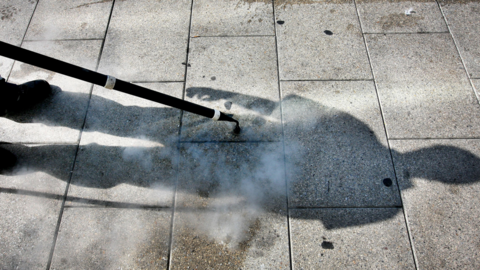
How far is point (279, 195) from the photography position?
10.3 ft

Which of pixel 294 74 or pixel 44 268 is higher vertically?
pixel 294 74

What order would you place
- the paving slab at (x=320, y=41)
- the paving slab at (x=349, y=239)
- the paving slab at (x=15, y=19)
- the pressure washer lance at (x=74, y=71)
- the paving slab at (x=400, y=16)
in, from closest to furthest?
the pressure washer lance at (x=74, y=71), the paving slab at (x=349, y=239), the paving slab at (x=320, y=41), the paving slab at (x=400, y=16), the paving slab at (x=15, y=19)

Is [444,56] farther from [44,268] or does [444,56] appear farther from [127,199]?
[44,268]

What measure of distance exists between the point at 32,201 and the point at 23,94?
133cm

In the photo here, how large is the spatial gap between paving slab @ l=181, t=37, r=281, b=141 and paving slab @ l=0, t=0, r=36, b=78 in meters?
2.66

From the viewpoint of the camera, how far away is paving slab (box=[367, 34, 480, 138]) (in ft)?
11.5

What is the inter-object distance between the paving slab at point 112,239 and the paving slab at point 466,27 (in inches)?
174

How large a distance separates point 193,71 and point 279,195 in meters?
2.03

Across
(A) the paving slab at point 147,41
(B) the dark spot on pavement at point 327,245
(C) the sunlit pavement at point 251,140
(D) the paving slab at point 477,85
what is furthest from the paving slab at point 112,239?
(D) the paving slab at point 477,85

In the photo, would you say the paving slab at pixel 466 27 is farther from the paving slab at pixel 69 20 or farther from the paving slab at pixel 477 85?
the paving slab at pixel 69 20

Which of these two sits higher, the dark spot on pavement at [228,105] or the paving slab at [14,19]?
the paving slab at [14,19]

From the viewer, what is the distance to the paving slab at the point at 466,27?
395 centimetres

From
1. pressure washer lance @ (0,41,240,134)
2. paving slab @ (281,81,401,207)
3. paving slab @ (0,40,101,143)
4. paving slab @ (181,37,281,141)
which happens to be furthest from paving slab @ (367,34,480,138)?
paving slab @ (0,40,101,143)

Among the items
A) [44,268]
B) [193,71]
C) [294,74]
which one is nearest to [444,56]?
[294,74]
